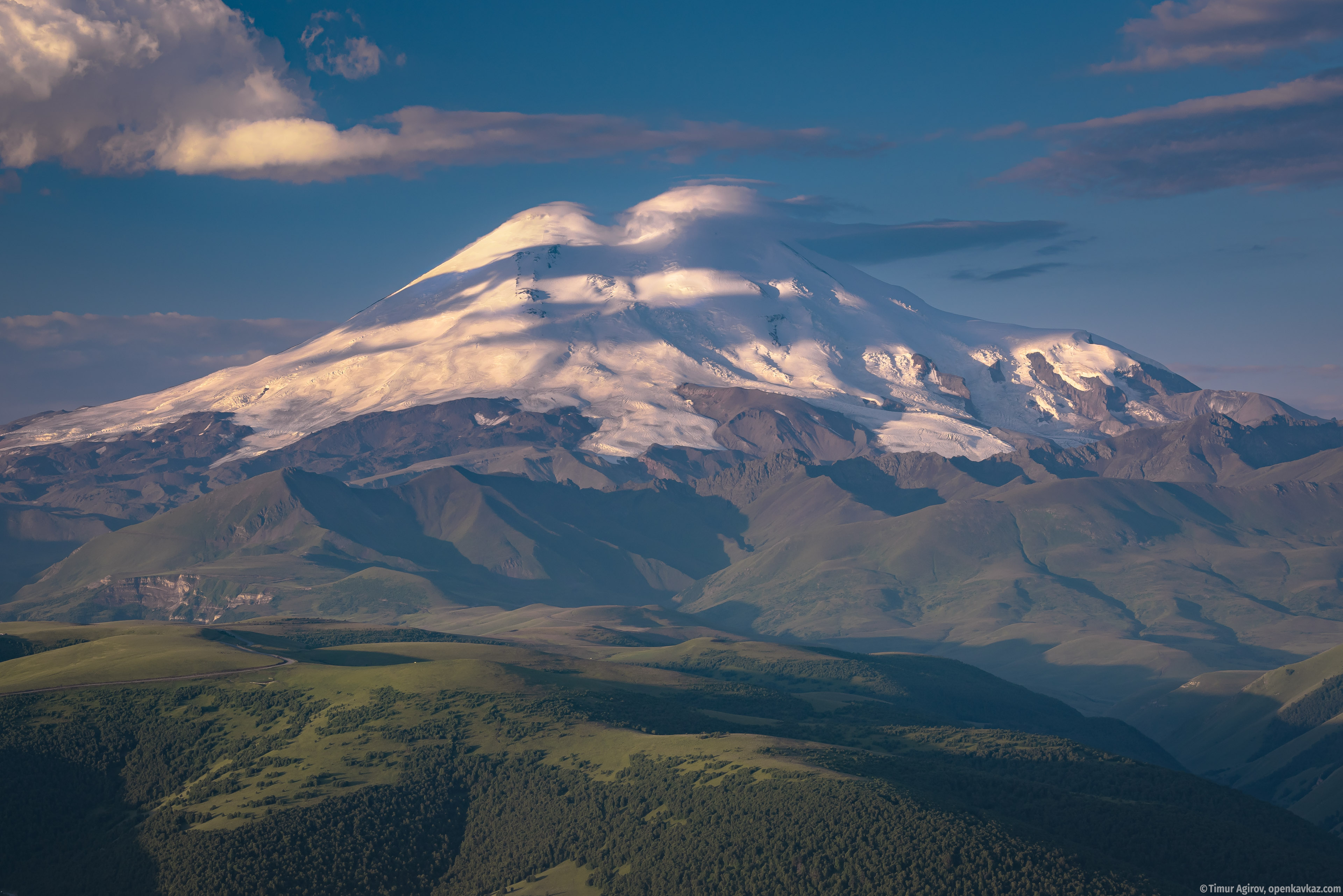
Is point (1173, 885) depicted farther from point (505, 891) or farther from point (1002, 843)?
point (505, 891)

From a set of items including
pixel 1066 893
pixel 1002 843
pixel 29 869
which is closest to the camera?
pixel 1066 893

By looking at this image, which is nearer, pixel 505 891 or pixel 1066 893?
pixel 1066 893

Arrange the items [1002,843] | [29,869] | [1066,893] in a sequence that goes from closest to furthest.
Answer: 1. [1066,893]
2. [1002,843]
3. [29,869]

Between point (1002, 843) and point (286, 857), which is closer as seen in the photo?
point (1002, 843)

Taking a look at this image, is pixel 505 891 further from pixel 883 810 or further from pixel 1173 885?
pixel 1173 885

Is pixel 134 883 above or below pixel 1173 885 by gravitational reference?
above

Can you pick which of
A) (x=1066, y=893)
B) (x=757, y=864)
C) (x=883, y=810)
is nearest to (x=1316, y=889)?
(x=1066, y=893)

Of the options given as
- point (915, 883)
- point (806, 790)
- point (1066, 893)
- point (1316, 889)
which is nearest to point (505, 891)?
point (806, 790)

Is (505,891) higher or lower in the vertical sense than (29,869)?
lower

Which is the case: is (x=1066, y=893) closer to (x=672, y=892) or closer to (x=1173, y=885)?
(x=1173, y=885)
